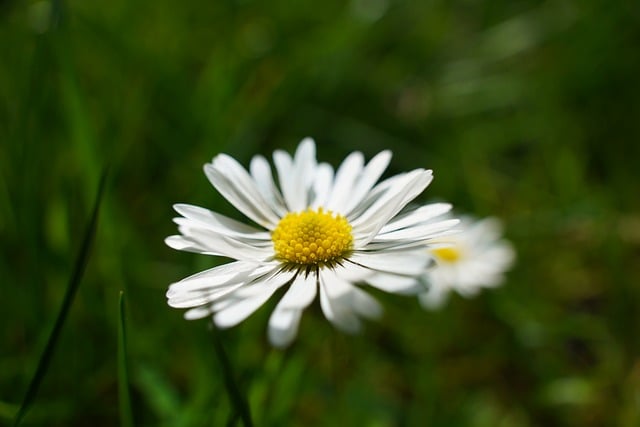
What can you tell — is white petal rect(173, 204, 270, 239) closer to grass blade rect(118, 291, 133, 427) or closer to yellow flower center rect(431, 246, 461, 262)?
grass blade rect(118, 291, 133, 427)

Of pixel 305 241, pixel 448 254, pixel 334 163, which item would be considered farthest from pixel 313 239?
pixel 334 163

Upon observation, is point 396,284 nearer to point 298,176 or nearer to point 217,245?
point 217,245

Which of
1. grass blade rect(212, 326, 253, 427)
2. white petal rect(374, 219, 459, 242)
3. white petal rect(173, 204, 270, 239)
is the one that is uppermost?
white petal rect(173, 204, 270, 239)

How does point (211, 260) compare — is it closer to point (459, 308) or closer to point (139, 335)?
point (139, 335)

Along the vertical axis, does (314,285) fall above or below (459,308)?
below

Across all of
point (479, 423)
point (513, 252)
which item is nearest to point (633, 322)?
point (513, 252)

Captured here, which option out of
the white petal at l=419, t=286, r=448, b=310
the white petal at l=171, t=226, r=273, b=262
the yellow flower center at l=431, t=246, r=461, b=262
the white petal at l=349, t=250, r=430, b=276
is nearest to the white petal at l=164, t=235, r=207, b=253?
the white petal at l=171, t=226, r=273, b=262
